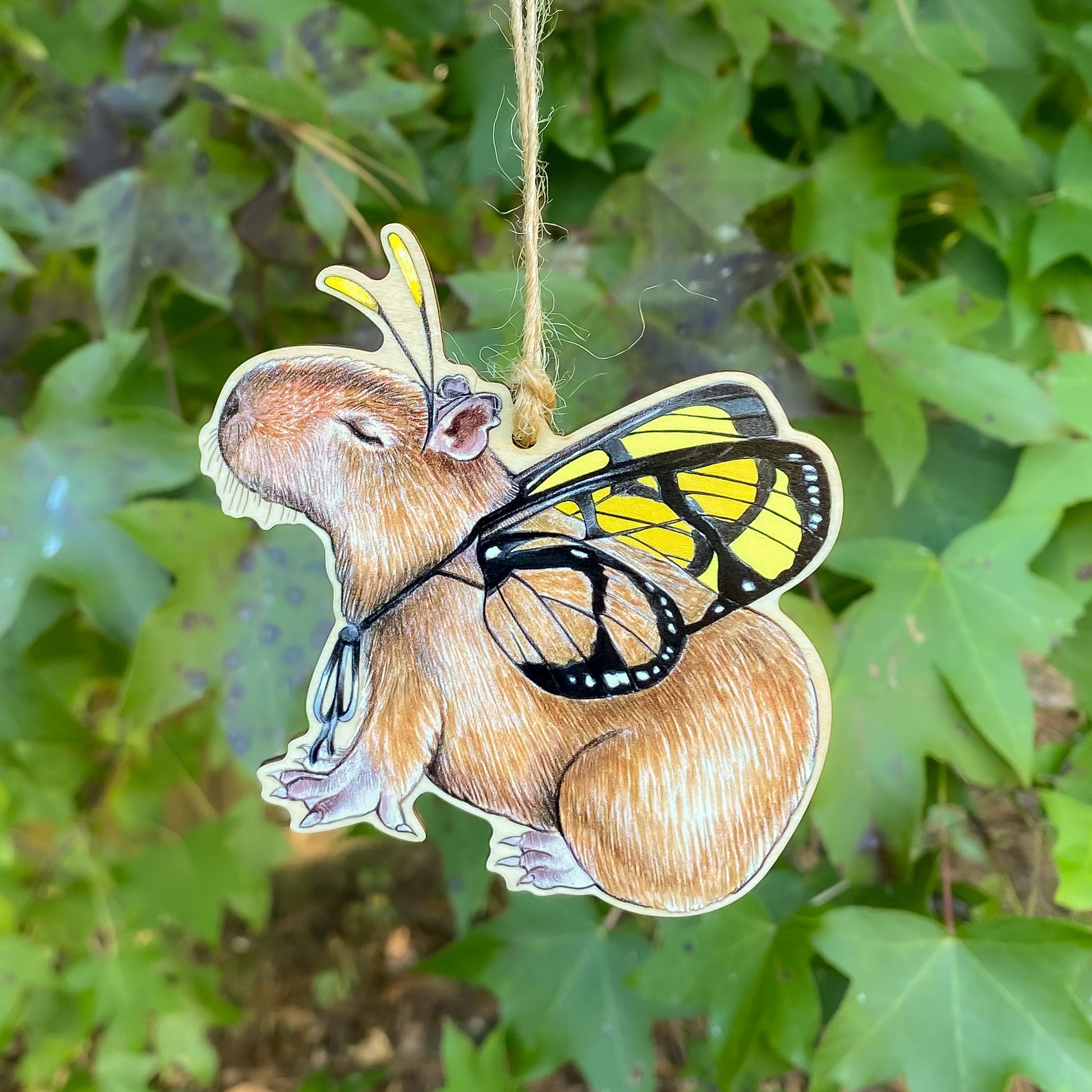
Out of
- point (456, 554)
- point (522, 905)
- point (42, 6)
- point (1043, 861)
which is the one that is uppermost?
point (42, 6)

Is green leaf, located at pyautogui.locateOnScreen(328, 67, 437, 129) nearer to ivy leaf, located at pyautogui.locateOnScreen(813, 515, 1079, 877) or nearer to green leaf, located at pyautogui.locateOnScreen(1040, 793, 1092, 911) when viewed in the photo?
ivy leaf, located at pyautogui.locateOnScreen(813, 515, 1079, 877)

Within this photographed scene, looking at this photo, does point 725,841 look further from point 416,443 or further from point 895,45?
point 895,45

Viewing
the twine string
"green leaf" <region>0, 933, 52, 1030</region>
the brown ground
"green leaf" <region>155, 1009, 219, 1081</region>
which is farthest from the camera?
the brown ground

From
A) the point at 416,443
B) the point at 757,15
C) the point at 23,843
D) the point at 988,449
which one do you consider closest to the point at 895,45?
the point at 757,15

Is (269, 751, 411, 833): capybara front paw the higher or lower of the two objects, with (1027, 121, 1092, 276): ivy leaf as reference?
lower

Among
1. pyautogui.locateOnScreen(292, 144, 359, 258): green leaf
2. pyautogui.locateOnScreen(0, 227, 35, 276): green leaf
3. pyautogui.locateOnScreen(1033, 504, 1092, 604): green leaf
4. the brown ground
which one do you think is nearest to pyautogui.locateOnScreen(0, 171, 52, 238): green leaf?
pyautogui.locateOnScreen(0, 227, 35, 276): green leaf

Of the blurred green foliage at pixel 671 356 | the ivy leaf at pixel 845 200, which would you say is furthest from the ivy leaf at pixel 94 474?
the ivy leaf at pixel 845 200

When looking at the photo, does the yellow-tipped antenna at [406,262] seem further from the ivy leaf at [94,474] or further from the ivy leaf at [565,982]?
the ivy leaf at [565,982]
